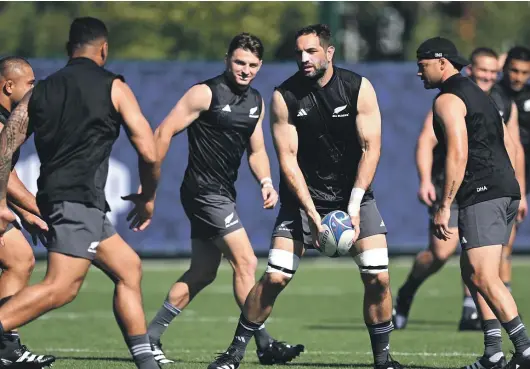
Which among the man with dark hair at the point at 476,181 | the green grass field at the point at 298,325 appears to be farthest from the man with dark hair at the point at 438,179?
the man with dark hair at the point at 476,181

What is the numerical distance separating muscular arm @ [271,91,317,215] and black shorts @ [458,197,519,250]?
46.5 inches

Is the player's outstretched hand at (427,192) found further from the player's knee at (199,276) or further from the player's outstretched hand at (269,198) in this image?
the player's knee at (199,276)

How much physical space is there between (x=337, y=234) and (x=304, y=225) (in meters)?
0.39

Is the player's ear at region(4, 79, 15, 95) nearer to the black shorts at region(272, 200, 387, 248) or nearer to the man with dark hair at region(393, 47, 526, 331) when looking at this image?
the black shorts at region(272, 200, 387, 248)

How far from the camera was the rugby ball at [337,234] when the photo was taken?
9.22 metres

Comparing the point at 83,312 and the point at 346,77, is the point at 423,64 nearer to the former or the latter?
the point at 346,77

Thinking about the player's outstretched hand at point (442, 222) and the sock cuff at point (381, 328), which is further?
the sock cuff at point (381, 328)

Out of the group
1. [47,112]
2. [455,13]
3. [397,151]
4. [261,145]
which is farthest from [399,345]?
[455,13]

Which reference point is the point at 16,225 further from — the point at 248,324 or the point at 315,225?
the point at 315,225

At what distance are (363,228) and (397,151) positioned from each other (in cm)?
1180

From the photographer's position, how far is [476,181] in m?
9.55

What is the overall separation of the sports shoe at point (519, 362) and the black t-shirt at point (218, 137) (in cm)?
290

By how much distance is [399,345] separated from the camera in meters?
11.8

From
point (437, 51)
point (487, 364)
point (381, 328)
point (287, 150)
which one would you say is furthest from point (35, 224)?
point (487, 364)
